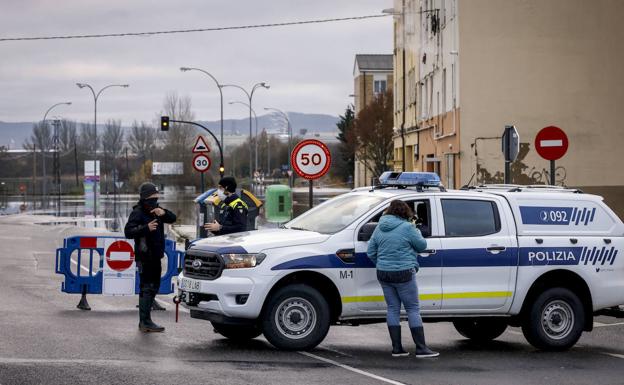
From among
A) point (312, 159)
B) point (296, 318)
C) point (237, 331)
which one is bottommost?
point (237, 331)

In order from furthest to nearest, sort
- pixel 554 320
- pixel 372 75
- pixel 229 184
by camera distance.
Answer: pixel 372 75 → pixel 229 184 → pixel 554 320

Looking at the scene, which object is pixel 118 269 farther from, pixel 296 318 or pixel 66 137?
pixel 66 137

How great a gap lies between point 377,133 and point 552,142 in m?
57.4

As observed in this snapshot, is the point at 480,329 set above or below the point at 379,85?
below

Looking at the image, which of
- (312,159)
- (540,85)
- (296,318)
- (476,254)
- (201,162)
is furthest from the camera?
(540,85)

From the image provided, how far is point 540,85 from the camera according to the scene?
34.4 m

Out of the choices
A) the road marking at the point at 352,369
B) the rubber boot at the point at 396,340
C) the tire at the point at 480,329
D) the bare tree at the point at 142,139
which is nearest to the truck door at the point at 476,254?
the rubber boot at the point at 396,340

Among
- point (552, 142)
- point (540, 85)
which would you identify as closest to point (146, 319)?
point (552, 142)

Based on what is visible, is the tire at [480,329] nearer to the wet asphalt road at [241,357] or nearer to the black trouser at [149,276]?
the wet asphalt road at [241,357]

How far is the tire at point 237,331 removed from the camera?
41.6 feet

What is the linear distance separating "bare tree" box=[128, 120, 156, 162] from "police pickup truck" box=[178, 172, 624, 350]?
15237 centimetres

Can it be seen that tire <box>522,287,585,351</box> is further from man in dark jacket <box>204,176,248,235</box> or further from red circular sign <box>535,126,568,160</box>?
red circular sign <box>535,126,568,160</box>

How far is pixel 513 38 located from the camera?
34.3m

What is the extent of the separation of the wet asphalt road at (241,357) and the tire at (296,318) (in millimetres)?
167
